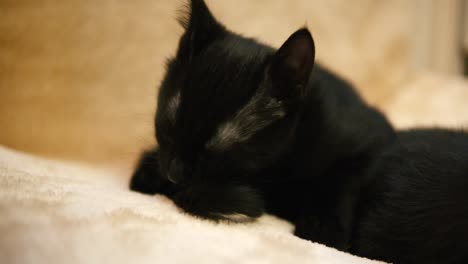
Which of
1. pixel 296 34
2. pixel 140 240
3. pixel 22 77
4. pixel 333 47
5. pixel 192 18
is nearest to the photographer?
pixel 140 240

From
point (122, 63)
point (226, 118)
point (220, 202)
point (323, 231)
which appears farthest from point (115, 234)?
point (122, 63)

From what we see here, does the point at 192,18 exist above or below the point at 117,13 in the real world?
above

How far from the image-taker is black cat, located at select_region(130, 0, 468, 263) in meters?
0.72

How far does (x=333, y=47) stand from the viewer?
1.84m

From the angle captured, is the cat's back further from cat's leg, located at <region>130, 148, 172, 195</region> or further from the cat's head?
cat's leg, located at <region>130, 148, 172, 195</region>

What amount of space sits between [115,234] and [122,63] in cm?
95

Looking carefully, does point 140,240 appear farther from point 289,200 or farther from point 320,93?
point 320,93

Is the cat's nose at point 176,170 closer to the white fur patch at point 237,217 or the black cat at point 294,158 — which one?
the black cat at point 294,158

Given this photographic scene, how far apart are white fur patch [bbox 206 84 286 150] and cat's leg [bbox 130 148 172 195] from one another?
0.18 m

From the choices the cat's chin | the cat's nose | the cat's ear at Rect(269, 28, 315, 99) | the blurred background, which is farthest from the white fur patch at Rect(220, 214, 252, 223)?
the blurred background

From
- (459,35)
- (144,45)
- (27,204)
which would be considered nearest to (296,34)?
(27,204)

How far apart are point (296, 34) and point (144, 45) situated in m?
0.81

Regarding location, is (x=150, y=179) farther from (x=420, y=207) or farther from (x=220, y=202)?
(x=420, y=207)

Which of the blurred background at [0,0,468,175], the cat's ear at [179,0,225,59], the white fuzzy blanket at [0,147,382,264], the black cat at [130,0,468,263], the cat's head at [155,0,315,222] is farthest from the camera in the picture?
the blurred background at [0,0,468,175]
